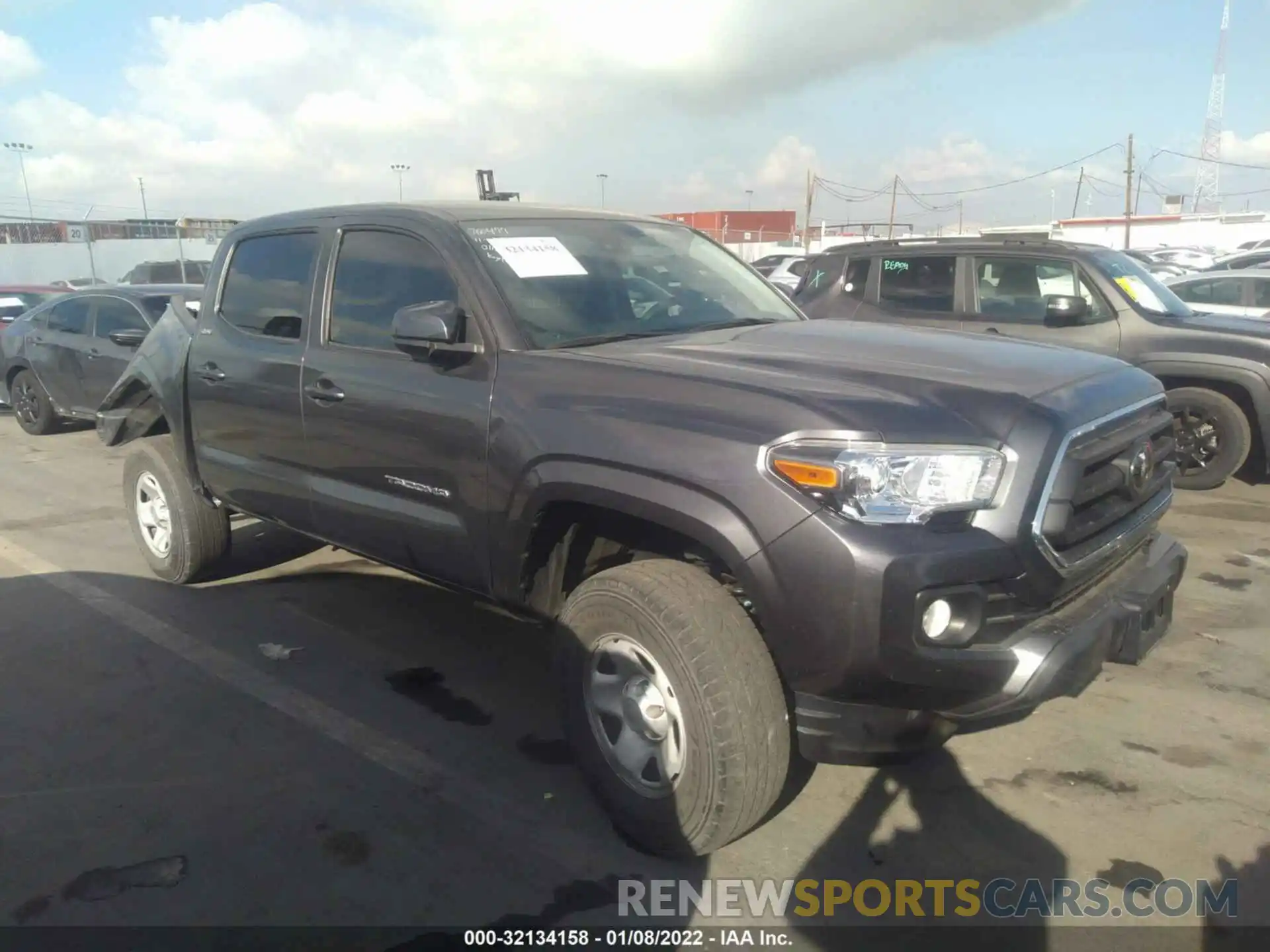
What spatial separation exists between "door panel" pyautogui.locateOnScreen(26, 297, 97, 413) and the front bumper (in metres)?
8.96

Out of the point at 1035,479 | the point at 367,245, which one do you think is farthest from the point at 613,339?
the point at 1035,479

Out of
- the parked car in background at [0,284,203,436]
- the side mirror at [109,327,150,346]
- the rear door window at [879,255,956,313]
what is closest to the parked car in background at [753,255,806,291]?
the rear door window at [879,255,956,313]

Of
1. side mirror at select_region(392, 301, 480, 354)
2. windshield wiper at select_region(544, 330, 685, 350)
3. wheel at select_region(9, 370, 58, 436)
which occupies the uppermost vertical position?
side mirror at select_region(392, 301, 480, 354)

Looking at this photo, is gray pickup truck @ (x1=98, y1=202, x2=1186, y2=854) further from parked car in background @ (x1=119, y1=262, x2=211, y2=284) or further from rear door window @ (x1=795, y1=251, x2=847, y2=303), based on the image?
parked car in background @ (x1=119, y1=262, x2=211, y2=284)

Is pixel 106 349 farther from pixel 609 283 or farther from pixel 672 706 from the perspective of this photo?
pixel 672 706

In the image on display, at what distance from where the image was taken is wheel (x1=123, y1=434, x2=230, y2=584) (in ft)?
16.5

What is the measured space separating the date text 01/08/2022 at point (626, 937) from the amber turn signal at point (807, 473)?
3.93ft

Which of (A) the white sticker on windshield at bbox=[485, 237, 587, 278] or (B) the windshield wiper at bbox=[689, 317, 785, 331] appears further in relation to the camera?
(B) the windshield wiper at bbox=[689, 317, 785, 331]

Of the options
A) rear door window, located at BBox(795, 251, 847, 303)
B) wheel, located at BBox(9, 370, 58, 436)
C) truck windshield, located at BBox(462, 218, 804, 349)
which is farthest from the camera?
wheel, located at BBox(9, 370, 58, 436)

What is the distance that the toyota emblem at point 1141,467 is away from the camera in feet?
9.84

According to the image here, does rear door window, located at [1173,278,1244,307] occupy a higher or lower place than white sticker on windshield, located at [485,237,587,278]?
lower

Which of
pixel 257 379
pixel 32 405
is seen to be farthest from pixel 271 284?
pixel 32 405

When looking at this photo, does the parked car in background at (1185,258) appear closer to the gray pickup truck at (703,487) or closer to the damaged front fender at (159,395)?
the gray pickup truck at (703,487)

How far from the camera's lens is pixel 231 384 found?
439 cm
